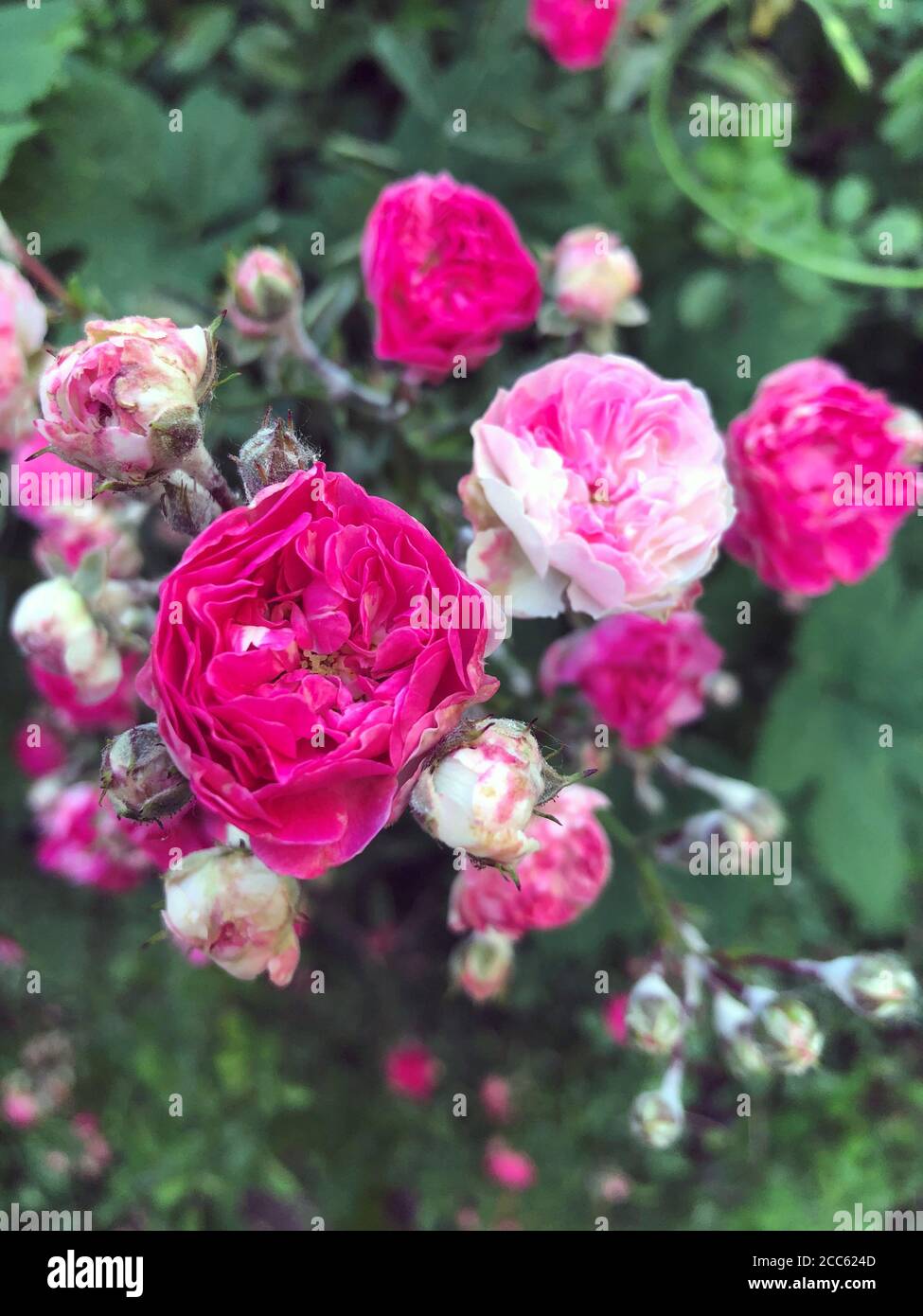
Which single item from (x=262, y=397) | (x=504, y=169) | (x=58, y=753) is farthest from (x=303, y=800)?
(x=504, y=169)

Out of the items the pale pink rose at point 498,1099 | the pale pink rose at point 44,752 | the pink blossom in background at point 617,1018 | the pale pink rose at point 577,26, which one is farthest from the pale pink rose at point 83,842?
the pale pink rose at point 577,26

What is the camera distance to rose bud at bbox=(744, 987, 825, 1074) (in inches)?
35.8

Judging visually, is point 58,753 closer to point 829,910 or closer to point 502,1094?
point 502,1094

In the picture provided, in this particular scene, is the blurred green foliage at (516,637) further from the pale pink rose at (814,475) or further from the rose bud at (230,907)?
the rose bud at (230,907)

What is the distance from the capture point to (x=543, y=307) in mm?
1037

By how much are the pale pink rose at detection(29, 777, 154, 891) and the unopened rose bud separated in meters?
0.68

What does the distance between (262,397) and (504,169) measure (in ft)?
1.93

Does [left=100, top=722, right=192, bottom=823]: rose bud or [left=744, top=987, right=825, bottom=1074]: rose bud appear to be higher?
[left=100, top=722, right=192, bottom=823]: rose bud

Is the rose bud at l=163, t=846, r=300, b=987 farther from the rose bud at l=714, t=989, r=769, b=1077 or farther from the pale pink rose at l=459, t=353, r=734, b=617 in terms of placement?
the rose bud at l=714, t=989, r=769, b=1077

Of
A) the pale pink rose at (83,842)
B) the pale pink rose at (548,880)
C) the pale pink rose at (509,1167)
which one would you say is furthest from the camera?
the pale pink rose at (509,1167)

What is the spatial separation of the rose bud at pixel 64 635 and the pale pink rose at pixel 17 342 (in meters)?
0.21

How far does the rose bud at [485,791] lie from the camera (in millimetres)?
612

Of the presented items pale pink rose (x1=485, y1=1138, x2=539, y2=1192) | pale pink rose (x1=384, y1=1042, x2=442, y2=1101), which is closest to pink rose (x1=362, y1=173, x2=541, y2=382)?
pale pink rose (x1=384, y1=1042, x2=442, y2=1101)

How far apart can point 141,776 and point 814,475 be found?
0.73m
